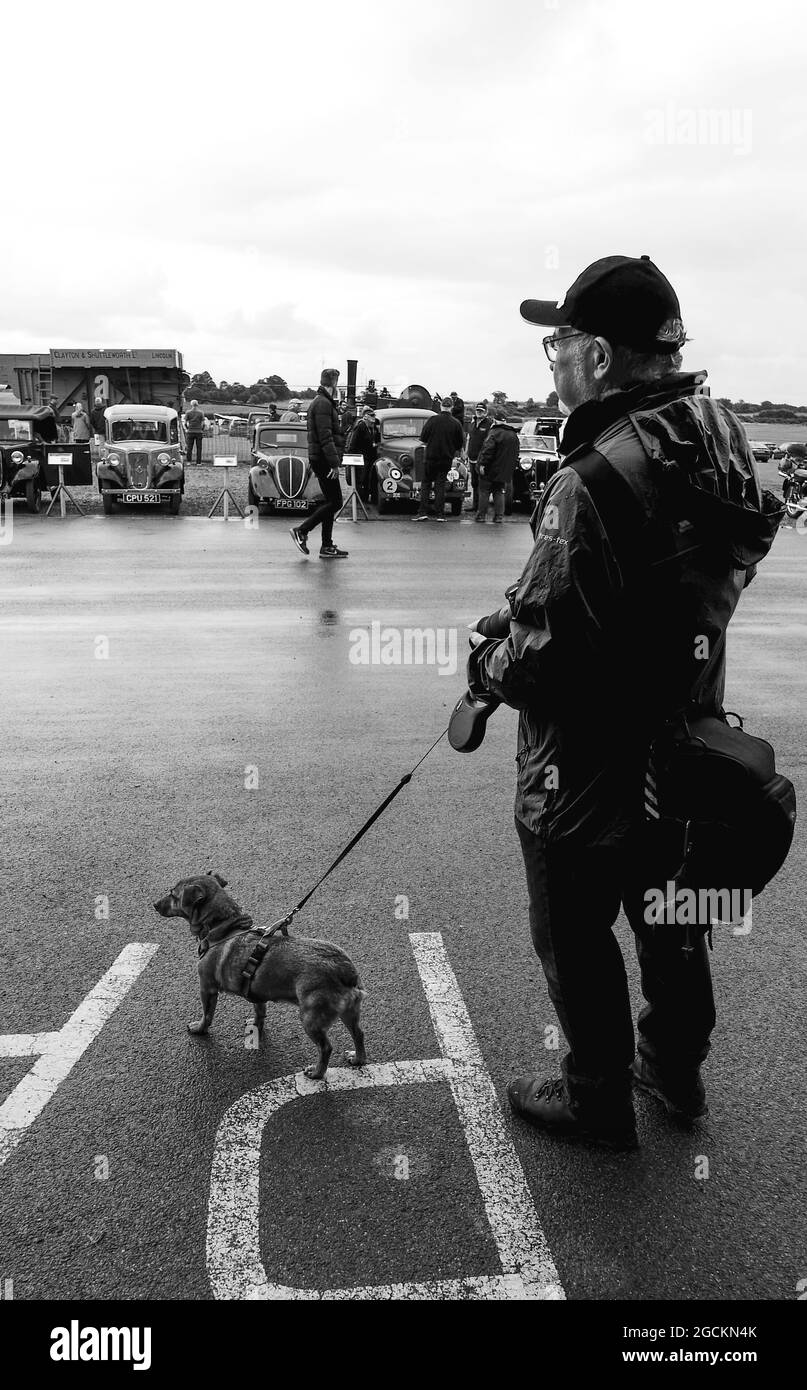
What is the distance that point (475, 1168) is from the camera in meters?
2.66

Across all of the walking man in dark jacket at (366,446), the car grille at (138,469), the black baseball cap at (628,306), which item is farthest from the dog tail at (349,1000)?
the walking man in dark jacket at (366,446)

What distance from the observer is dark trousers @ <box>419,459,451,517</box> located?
744 inches

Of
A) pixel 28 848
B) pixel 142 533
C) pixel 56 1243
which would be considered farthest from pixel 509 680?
pixel 142 533

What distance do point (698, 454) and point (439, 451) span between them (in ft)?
55.0

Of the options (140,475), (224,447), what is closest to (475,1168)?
(140,475)

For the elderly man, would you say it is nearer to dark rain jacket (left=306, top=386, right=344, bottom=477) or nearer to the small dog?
the small dog

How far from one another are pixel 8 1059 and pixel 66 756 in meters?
2.93

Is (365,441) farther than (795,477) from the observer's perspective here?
No

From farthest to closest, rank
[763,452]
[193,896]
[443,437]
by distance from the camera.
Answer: [763,452], [443,437], [193,896]

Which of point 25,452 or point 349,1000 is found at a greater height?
point 25,452

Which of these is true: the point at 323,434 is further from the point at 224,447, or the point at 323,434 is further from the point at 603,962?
the point at 224,447

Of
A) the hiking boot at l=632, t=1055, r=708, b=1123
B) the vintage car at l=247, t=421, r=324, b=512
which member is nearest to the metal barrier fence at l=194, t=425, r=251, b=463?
the vintage car at l=247, t=421, r=324, b=512

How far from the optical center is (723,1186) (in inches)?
102

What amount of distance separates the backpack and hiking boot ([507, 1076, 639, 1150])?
0.70m
